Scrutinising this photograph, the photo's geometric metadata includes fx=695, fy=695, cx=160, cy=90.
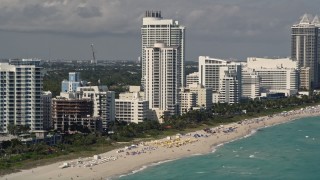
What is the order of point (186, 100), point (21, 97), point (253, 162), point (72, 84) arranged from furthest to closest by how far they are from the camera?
1. point (186, 100)
2. point (72, 84)
3. point (21, 97)
4. point (253, 162)

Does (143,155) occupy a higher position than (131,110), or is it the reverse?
→ (131,110)

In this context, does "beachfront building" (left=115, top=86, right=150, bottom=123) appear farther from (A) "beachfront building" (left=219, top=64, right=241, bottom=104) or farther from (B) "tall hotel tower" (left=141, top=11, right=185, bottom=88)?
(B) "tall hotel tower" (left=141, top=11, right=185, bottom=88)

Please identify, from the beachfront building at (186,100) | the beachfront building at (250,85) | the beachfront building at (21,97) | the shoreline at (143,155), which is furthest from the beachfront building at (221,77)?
the beachfront building at (21,97)

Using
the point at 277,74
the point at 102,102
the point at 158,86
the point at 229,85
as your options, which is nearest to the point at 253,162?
the point at 102,102

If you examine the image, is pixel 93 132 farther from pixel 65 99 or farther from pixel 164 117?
pixel 164 117

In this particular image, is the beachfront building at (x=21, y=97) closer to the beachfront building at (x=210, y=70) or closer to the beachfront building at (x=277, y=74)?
the beachfront building at (x=210, y=70)

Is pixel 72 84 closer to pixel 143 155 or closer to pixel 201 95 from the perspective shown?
pixel 201 95

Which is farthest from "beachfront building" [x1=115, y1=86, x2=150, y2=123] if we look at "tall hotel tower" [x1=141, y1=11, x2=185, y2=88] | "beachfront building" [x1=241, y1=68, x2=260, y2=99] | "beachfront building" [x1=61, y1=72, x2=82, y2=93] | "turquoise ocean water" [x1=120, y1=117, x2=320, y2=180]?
"beachfront building" [x1=241, y1=68, x2=260, y2=99]
